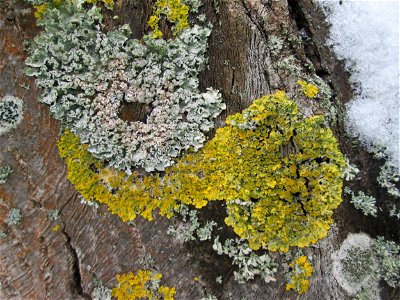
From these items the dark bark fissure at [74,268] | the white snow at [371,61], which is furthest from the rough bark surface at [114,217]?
the white snow at [371,61]

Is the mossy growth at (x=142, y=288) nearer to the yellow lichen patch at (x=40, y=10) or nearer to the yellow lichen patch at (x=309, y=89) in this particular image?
the yellow lichen patch at (x=309, y=89)

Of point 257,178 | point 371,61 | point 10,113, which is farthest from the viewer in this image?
point 371,61

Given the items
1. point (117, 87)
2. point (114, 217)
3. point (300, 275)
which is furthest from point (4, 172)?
point (300, 275)

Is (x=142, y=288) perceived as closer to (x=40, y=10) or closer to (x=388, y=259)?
(x=388, y=259)

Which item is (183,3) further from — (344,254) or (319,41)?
(344,254)

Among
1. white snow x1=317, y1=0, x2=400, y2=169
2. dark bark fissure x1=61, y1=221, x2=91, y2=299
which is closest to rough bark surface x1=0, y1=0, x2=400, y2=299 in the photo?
dark bark fissure x1=61, y1=221, x2=91, y2=299

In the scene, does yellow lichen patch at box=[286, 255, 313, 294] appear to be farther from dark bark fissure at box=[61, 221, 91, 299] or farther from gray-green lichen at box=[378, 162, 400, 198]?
dark bark fissure at box=[61, 221, 91, 299]
